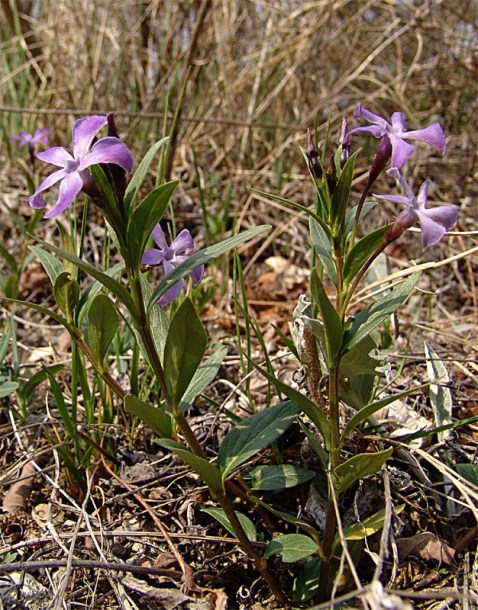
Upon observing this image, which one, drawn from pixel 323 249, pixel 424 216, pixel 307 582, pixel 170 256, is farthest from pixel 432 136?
pixel 307 582

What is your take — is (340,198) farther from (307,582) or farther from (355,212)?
(307,582)

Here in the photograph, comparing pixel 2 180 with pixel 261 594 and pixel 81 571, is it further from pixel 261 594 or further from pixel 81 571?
pixel 261 594

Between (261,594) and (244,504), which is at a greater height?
(244,504)

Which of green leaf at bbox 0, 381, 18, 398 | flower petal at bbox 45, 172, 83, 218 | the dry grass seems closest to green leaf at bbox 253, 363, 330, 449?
flower petal at bbox 45, 172, 83, 218

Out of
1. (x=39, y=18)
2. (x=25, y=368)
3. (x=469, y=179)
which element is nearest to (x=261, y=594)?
(x=25, y=368)

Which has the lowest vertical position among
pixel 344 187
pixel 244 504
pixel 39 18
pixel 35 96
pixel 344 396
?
pixel 244 504

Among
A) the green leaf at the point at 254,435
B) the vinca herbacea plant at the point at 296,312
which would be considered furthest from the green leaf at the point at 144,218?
the green leaf at the point at 254,435

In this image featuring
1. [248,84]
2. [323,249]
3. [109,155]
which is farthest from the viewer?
[248,84]
